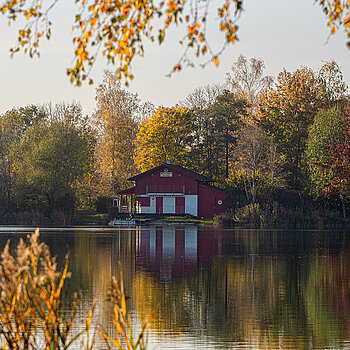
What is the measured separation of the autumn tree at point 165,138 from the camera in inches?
3376

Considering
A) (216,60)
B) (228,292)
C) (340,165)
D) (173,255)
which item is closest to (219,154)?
(340,165)

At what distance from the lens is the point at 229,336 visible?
44.2 feet

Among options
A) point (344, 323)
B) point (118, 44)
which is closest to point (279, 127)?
point (344, 323)

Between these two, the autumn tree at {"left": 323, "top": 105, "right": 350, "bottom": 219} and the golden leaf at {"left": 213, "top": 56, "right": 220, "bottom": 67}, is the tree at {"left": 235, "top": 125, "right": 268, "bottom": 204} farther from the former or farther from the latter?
the golden leaf at {"left": 213, "top": 56, "right": 220, "bottom": 67}

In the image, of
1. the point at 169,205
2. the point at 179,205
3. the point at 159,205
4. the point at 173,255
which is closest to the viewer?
the point at 173,255

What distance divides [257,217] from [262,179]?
875 centimetres

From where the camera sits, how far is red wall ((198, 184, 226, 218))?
80000 millimetres

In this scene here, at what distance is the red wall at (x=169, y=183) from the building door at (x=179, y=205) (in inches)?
45.6

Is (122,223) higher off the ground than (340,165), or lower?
lower

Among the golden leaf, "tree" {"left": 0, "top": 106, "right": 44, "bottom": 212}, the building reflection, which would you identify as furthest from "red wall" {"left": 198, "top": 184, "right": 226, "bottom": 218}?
the golden leaf

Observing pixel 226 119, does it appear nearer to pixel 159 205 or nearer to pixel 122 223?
pixel 159 205

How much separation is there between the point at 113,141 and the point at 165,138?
8308 mm

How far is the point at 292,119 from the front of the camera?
82.8 metres

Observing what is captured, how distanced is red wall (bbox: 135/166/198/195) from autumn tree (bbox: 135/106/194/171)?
386 centimetres
